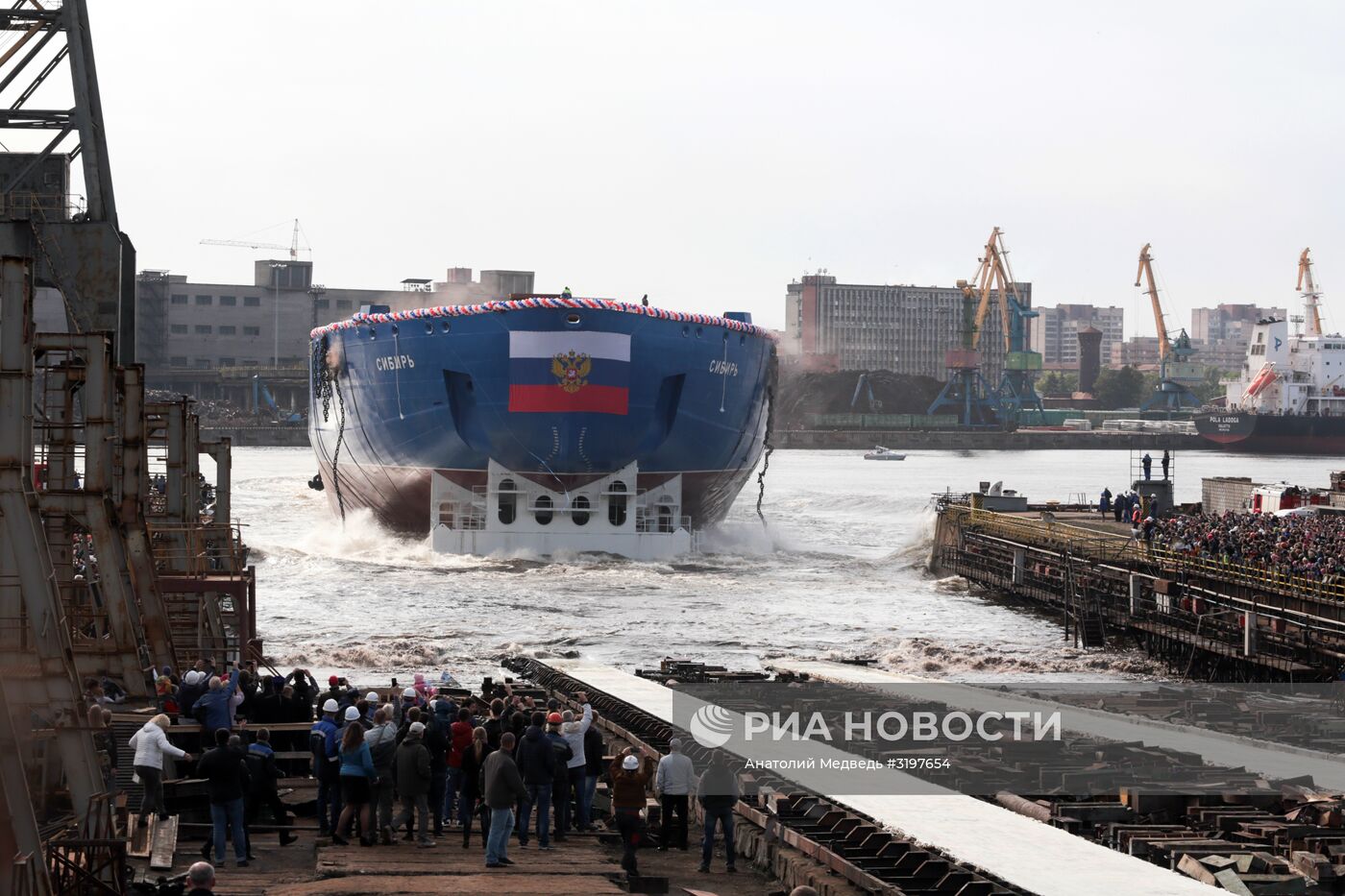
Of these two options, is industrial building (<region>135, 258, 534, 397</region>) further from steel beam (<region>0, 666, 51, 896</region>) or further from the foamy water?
steel beam (<region>0, 666, 51, 896</region>)

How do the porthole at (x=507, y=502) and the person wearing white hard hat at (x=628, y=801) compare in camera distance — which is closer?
the person wearing white hard hat at (x=628, y=801)

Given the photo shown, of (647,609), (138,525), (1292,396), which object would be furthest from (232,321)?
(138,525)

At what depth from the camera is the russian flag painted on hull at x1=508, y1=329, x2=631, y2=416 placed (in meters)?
41.8

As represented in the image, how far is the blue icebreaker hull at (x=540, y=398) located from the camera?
41969 mm

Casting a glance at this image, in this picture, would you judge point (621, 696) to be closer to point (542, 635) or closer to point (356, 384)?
point (542, 635)

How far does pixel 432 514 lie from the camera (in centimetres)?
4481

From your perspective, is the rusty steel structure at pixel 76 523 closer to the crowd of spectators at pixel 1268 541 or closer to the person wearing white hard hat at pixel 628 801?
the person wearing white hard hat at pixel 628 801

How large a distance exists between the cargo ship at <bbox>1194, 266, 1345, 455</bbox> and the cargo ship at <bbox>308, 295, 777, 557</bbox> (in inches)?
4431

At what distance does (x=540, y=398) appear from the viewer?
41781 millimetres

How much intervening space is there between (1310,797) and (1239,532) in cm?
2232

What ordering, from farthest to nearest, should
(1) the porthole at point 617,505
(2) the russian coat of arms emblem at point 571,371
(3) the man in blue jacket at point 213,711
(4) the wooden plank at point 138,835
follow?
(1) the porthole at point 617,505, (2) the russian coat of arms emblem at point 571,371, (3) the man in blue jacket at point 213,711, (4) the wooden plank at point 138,835

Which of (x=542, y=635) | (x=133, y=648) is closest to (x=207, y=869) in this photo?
(x=133, y=648)

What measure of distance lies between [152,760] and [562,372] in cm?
3051

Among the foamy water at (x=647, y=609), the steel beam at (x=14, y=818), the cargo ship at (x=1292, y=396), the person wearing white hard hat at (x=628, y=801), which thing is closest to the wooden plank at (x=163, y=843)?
the steel beam at (x=14, y=818)
